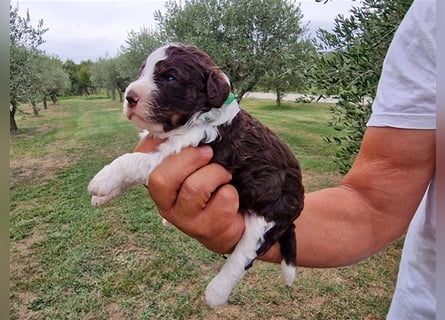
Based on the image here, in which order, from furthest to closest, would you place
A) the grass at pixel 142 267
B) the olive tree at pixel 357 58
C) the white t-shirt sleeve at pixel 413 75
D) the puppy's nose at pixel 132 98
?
1. the grass at pixel 142 267
2. the olive tree at pixel 357 58
3. the white t-shirt sleeve at pixel 413 75
4. the puppy's nose at pixel 132 98

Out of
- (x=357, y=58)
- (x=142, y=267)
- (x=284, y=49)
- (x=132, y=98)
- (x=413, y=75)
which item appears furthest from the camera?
(x=142, y=267)

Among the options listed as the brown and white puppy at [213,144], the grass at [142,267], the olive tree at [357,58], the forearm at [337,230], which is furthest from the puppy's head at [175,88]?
the grass at [142,267]

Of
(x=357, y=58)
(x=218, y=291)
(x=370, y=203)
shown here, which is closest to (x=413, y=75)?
(x=370, y=203)

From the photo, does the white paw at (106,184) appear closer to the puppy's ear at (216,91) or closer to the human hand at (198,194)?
the human hand at (198,194)

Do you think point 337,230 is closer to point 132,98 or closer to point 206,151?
point 206,151

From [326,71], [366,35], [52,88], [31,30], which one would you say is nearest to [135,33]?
[326,71]
